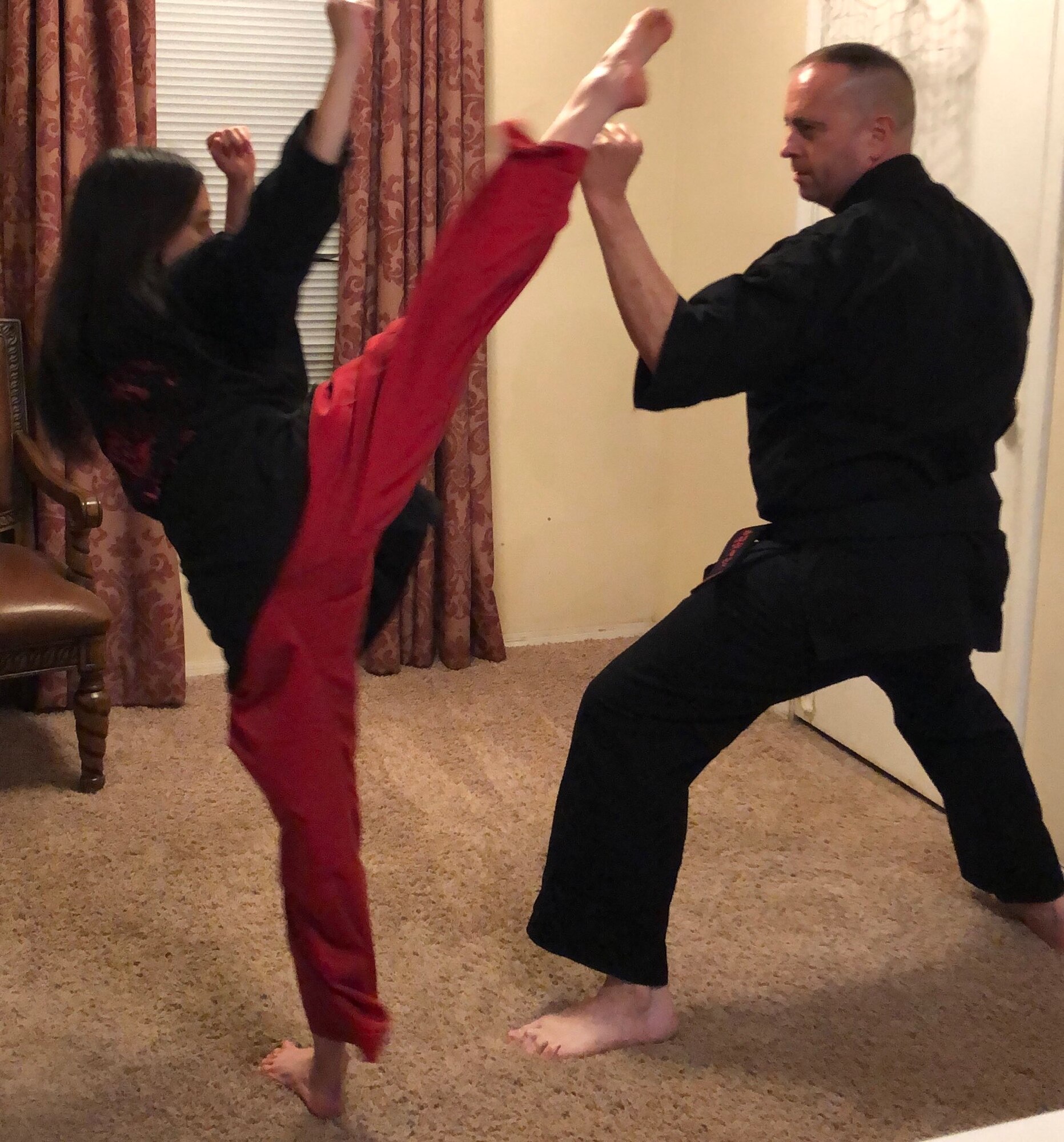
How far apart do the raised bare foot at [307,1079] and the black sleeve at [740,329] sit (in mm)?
993

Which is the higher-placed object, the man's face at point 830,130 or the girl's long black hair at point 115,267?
the man's face at point 830,130

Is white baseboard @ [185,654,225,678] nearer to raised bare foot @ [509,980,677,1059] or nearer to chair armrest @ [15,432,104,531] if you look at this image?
chair armrest @ [15,432,104,531]

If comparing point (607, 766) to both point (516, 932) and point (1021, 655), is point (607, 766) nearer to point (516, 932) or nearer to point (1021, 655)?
point (516, 932)

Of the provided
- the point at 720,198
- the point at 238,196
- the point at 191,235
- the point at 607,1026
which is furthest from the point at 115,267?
the point at 720,198

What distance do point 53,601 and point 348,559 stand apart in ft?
4.64

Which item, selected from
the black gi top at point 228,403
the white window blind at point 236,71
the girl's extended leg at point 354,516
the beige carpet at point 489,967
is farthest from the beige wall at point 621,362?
the black gi top at point 228,403

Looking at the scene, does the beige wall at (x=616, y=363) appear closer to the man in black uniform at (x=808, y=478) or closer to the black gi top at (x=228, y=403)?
the man in black uniform at (x=808, y=478)

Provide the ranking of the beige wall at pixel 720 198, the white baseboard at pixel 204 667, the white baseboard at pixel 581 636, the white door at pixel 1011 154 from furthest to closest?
1. the white baseboard at pixel 581 636
2. the white baseboard at pixel 204 667
3. the beige wall at pixel 720 198
4. the white door at pixel 1011 154

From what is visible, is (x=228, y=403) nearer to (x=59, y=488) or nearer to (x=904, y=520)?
(x=904, y=520)

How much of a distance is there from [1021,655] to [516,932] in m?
1.12

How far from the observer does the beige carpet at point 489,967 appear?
1593mm

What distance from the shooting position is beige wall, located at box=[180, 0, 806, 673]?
129 inches

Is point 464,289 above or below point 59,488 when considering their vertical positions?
above

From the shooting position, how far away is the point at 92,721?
259 cm
